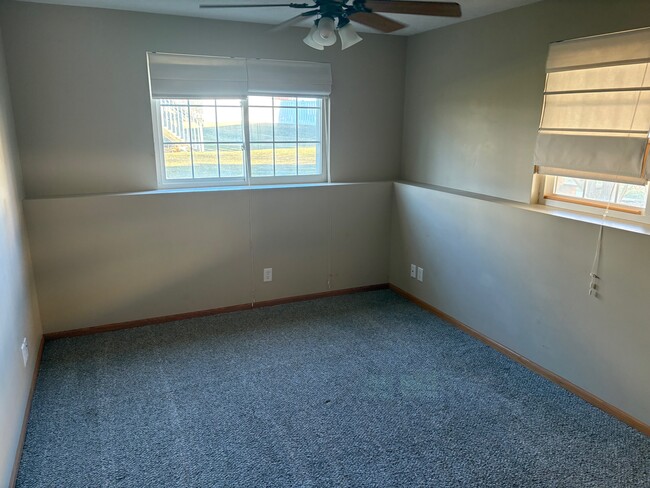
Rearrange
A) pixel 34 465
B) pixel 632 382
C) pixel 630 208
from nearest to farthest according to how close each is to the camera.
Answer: pixel 34 465, pixel 632 382, pixel 630 208

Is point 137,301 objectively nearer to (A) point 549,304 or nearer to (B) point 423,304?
(B) point 423,304

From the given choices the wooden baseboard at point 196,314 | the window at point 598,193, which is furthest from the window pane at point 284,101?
the window at point 598,193

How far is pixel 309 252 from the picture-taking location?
163 inches

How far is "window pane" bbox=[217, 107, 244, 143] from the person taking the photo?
3762mm

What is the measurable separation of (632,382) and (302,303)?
2.54m

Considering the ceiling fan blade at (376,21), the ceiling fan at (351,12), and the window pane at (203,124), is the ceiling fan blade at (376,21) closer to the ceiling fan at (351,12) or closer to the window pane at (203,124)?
the ceiling fan at (351,12)

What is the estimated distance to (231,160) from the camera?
3.89 metres

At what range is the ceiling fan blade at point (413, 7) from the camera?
6.98 feet

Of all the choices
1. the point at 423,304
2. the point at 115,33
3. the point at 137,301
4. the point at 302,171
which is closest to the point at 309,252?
the point at 302,171

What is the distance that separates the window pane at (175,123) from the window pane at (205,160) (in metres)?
0.14

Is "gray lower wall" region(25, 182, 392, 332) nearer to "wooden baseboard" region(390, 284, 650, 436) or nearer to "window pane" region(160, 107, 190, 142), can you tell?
"window pane" region(160, 107, 190, 142)

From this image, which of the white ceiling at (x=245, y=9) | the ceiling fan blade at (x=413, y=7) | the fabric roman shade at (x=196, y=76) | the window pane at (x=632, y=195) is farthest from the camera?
the fabric roman shade at (x=196, y=76)

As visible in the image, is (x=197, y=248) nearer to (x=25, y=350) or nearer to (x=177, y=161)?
(x=177, y=161)

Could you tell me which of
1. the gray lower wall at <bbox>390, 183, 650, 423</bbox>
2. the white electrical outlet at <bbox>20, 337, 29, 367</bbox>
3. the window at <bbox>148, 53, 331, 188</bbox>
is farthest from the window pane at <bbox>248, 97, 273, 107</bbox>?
the white electrical outlet at <bbox>20, 337, 29, 367</bbox>
